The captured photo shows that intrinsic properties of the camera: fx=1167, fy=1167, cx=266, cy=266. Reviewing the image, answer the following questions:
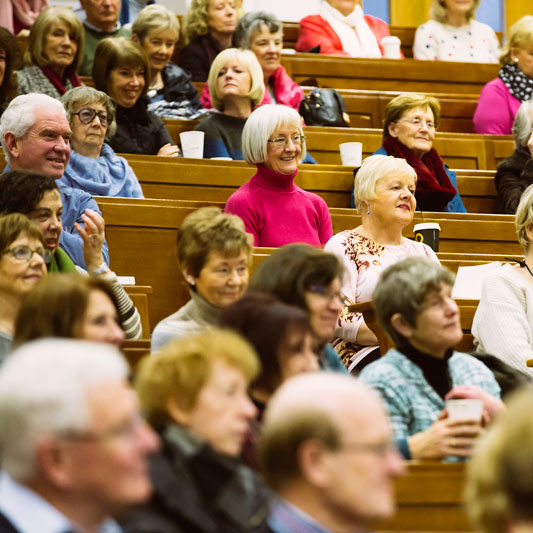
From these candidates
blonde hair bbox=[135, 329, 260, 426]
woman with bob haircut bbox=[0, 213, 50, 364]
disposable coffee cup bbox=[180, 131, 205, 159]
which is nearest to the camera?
blonde hair bbox=[135, 329, 260, 426]

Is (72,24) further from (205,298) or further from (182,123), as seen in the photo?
(205,298)

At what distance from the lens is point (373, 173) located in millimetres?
2428

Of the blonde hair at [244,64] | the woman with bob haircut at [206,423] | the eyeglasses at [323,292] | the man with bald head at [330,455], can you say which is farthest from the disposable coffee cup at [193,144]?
the man with bald head at [330,455]

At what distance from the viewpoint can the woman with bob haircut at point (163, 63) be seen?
133 inches

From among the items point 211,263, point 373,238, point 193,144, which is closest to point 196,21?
point 193,144

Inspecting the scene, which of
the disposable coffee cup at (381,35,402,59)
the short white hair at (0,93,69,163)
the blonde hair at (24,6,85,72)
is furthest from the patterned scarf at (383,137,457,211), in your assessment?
the disposable coffee cup at (381,35,402,59)

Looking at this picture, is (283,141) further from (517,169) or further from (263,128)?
(517,169)

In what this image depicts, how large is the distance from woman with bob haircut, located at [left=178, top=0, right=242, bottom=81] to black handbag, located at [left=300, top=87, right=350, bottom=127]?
0.39 metres

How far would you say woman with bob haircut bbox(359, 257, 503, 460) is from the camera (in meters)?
1.62

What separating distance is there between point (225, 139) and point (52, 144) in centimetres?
84

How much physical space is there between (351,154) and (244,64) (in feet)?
1.19

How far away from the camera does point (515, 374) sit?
1859mm

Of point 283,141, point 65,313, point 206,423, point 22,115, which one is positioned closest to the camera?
point 206,423

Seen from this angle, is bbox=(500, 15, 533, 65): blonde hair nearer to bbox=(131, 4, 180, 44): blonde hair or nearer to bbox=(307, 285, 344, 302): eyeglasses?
bbox=(131, 4, 180, 44): blonde hair
